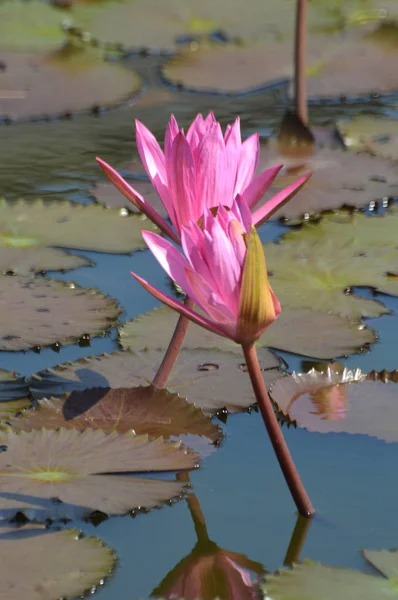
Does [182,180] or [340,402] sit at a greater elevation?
[182,180]

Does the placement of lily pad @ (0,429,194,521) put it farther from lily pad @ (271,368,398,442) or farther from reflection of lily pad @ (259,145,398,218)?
reflection of lily pad @ (259,145,398,218)

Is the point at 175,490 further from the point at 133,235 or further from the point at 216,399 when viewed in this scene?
the point at 133,235

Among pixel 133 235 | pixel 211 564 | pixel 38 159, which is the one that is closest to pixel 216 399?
pixel 211 564

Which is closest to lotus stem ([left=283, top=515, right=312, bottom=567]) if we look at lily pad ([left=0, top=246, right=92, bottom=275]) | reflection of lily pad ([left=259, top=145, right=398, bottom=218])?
lily pad ([left=0, top=246, right=92, bottom=275])

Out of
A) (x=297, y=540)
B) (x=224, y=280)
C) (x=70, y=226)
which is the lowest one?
(x=297, y=540)

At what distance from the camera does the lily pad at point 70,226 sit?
204cm

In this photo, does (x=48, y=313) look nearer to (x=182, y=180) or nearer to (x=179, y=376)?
(x=179, y=376)

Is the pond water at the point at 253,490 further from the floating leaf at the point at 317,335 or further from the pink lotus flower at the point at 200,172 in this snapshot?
the pink lotus flower at the point at 200,172

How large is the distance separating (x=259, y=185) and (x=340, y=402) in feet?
1.34

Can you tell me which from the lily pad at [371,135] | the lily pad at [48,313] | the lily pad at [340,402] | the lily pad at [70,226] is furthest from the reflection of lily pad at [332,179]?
the lily pad at [340,402]

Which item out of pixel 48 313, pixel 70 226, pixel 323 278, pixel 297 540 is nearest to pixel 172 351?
pixel 297 540

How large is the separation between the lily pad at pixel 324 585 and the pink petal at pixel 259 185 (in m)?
0.46

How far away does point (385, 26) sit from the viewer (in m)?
3.27

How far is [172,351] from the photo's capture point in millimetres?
1364
